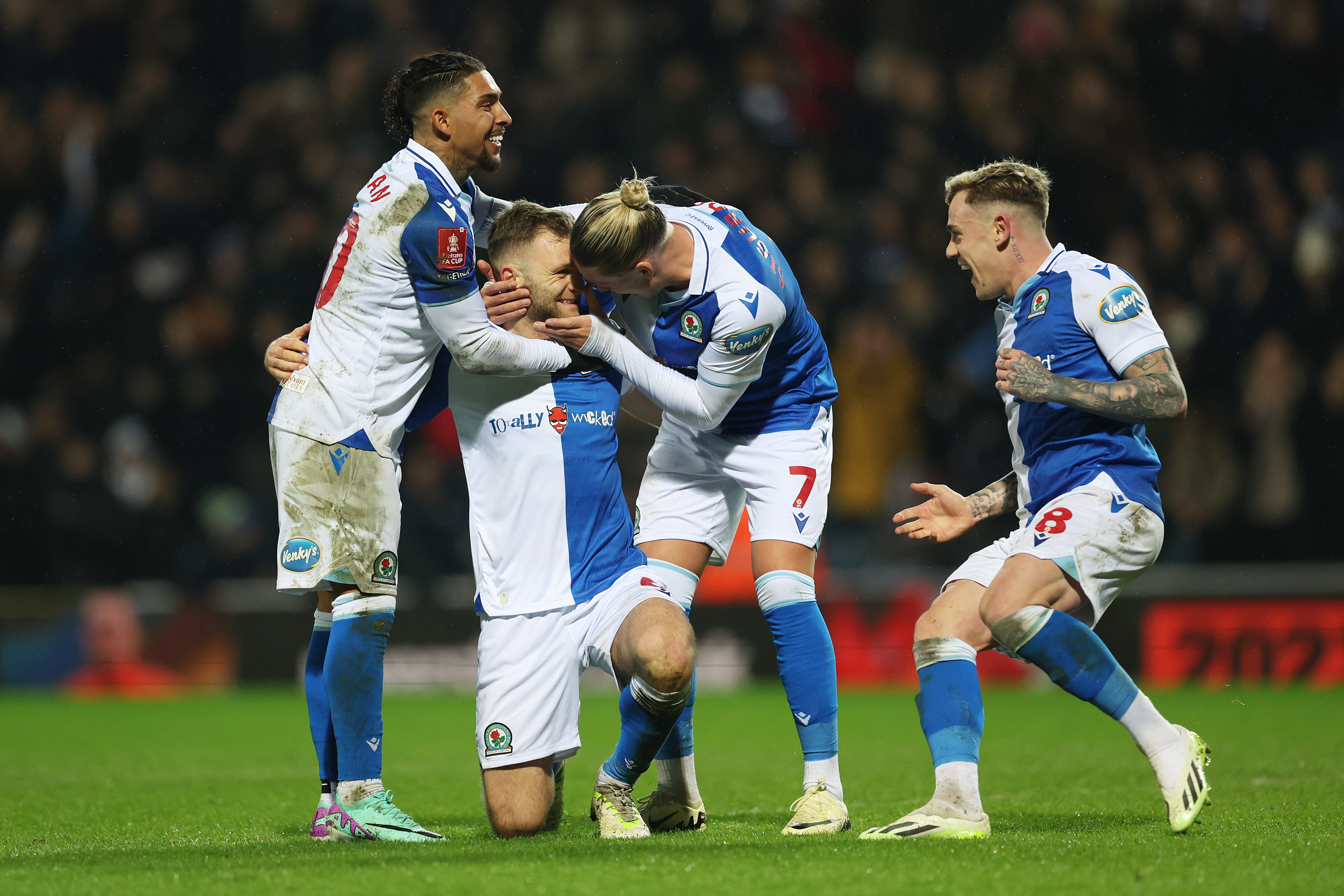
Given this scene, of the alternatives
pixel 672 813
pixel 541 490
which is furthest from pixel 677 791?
pixel 541 490

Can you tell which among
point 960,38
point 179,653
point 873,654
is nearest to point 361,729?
point 873,654

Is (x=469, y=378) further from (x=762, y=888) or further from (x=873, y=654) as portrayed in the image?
(x=873, y=654)

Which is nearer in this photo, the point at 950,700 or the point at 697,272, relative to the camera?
the point at 950,700

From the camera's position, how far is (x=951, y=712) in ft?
13.0

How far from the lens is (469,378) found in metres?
4.46

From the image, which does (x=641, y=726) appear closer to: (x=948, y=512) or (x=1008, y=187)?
(x=948, y=512)

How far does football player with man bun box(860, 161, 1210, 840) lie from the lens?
389 cm

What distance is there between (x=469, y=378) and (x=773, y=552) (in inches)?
44.7

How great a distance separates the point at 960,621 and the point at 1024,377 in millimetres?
740

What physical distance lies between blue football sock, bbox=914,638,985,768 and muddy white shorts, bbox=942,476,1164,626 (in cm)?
36

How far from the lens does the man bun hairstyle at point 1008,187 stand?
429 cm

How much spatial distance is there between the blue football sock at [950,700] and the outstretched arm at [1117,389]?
76 cm

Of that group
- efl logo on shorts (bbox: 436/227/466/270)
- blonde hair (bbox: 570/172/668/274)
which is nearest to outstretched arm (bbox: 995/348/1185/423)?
blonde hair (bbox: 570/172/668/274)

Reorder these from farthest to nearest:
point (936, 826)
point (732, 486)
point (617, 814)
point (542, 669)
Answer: point (732, 486), point (542, 669), point (617, 814), point (936, 826)
